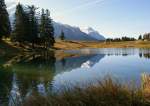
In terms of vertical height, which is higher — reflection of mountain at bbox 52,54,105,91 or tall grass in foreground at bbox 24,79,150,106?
tall grass in foreground at bbox 24,79,150,106

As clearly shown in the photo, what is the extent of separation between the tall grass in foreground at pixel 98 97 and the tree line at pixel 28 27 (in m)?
64.2

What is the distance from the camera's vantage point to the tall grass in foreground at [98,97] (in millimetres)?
8578

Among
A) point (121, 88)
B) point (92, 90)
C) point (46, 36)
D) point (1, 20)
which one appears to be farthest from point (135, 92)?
point (46, 36)

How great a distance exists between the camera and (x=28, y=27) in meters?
80.2

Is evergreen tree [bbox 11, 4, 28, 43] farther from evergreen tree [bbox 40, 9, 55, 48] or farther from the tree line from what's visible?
evergreen tree [bbox 40, 9, 55, 48]

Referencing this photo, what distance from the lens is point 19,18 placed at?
79.9 metres

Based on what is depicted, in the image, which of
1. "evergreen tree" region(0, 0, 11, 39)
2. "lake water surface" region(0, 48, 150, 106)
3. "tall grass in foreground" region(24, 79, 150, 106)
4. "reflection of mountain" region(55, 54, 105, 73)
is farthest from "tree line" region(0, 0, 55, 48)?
"tall grass in foreground" region(24, 79, 150, 106)

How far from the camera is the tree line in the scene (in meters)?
74.7

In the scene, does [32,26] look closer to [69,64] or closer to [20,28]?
[20,28]

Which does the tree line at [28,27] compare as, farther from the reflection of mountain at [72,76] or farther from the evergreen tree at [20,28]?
the reflection of mountain at [72,76]

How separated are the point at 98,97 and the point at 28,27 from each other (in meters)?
73.2

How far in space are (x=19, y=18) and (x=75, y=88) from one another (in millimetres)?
72631

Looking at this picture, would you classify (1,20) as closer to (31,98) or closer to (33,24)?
(33,24)

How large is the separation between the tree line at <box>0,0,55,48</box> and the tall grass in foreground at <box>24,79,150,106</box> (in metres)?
64.2
